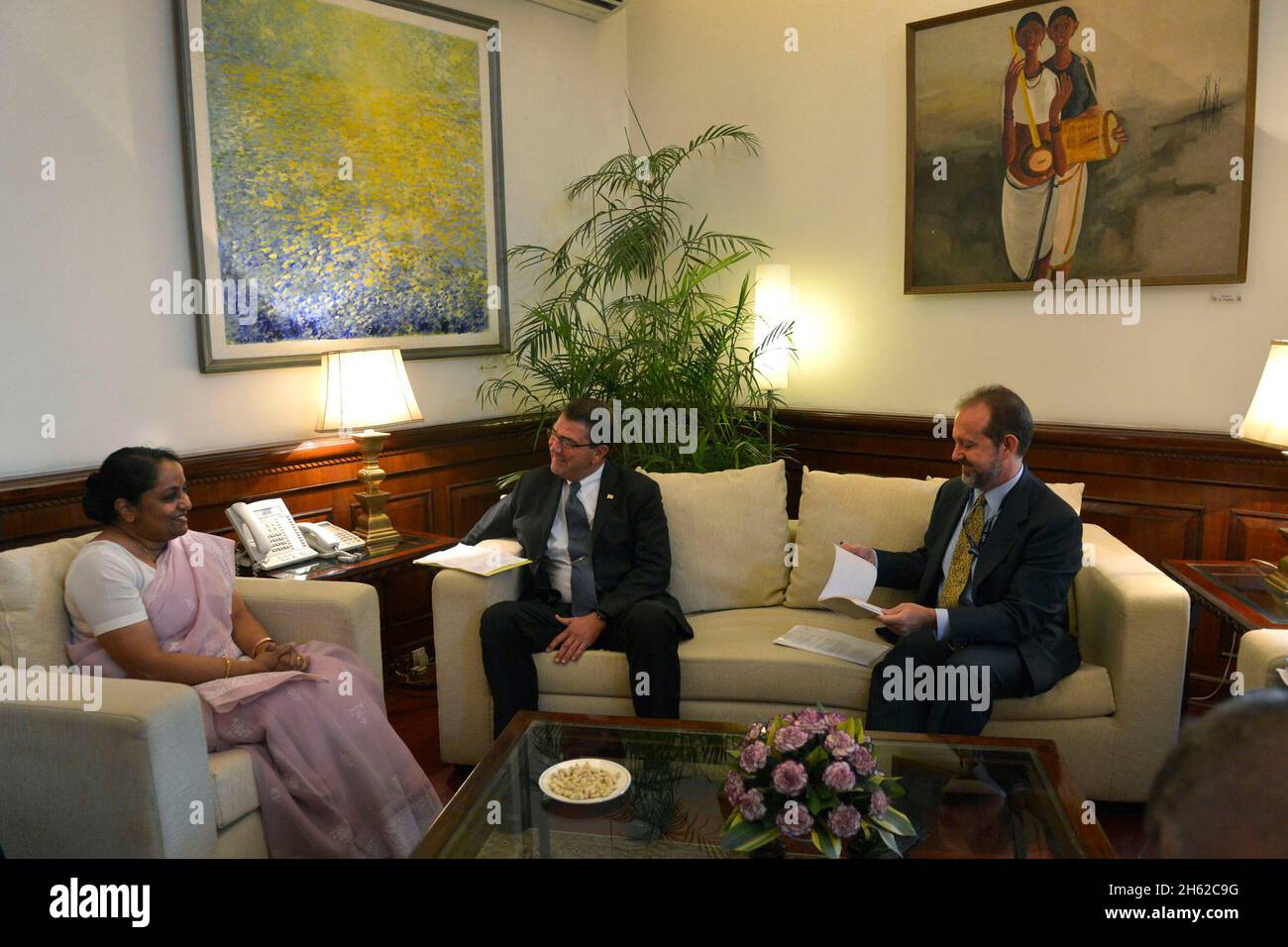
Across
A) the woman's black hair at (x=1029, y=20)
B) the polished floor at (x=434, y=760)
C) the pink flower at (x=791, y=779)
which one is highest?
the woman's black hair at (x=1029, y=20)

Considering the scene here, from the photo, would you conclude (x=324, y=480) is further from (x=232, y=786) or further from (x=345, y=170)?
(x=232, y=786)

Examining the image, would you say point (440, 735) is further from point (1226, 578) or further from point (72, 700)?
point (1226, 578)

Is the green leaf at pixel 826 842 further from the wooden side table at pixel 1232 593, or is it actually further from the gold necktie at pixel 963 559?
the wooden side table at pixel 1232 593

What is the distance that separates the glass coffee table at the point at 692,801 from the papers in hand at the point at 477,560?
863 millimetres

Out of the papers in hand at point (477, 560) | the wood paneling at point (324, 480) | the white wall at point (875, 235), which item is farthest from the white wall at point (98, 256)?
the white wall at point (875, 235)

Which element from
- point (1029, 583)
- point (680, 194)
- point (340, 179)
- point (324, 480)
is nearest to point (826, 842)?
point (1029, 583)

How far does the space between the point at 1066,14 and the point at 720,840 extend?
11.8ft

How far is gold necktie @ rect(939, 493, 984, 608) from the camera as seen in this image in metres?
3.08

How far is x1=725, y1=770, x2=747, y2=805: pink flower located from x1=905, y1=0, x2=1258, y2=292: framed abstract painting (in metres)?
2.93

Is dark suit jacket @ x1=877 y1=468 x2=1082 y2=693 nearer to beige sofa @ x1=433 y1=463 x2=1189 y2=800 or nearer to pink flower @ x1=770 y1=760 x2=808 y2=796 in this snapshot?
beige sofa @ x1=433 y1=463 x2=1189 y2=800

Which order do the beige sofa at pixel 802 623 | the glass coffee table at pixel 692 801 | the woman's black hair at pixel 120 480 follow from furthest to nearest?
the beige sofa at pixel 802 623 → the woman's black hair at pixel 120 480 → the glass coffee table at pixel 692 801

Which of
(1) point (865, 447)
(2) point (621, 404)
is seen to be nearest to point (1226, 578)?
(1) point (865, 447)

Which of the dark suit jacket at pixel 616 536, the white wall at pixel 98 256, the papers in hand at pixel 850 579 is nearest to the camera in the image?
the papers in hand at pixel 850 579

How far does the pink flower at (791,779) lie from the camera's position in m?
1.91
